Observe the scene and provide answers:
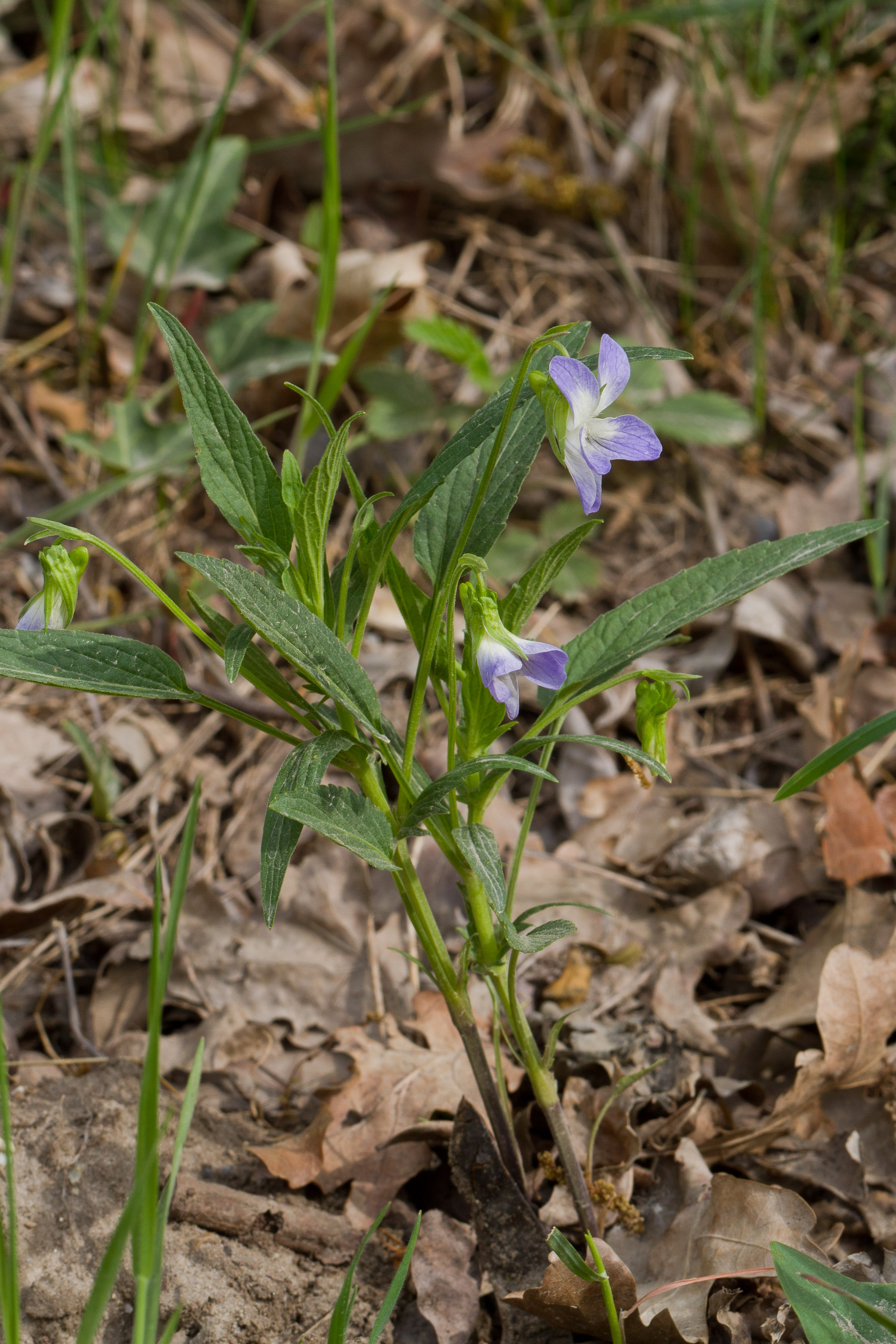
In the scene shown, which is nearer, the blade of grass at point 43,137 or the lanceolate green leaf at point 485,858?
the lanceolate green leaf at point 485,858

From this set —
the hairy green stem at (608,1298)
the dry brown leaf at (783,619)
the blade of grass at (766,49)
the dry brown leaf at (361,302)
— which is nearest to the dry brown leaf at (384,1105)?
the hairy green stem at (608,1298)

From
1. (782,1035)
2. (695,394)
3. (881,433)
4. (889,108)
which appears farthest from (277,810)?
(889,108)

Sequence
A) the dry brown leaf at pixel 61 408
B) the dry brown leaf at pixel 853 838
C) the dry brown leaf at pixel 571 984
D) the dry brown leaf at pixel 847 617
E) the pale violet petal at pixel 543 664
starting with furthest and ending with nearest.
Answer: the dry brown leaf at pixel 61 408
the dry brown leaf at pixel 847 617
the dry brown leaf at pixel 853 838
the dry brown leaf at pixel 571 984
the pale violet petal at pixel 543 664

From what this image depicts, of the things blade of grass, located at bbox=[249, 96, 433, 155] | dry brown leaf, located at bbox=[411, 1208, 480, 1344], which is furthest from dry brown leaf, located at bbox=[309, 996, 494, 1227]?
blade of grass, located at bbox=[249, 96, 433, 155]

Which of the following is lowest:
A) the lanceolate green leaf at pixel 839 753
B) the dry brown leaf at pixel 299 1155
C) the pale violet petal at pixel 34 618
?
the dry brown leaf at pixel 299 1155

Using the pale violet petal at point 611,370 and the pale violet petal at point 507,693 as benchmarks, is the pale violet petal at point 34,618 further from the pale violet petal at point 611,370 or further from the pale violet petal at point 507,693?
the pale violet petal at point 611,370

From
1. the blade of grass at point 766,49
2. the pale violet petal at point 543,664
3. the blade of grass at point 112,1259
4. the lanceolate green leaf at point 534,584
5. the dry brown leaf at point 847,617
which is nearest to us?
the blade of grass at point 112,1259

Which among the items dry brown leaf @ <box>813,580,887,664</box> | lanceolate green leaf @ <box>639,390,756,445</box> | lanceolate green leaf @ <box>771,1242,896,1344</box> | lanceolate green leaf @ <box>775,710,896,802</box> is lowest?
dry brown leaf @ <box>813,580,887,664</box>

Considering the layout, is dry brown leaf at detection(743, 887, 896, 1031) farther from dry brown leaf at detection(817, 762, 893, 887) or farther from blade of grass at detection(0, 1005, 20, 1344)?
blade of grass at detection(0, 1005, 20, 1344)

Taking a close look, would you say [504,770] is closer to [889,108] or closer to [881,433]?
[881,433]
